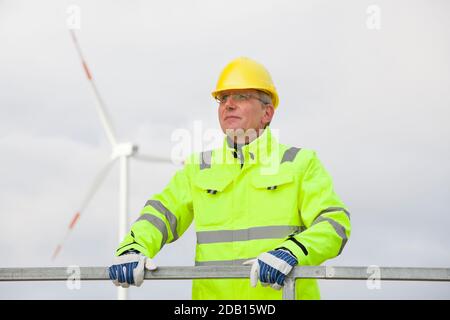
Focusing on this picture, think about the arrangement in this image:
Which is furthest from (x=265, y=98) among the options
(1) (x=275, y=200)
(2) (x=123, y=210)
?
(2) (x=123, y=210)

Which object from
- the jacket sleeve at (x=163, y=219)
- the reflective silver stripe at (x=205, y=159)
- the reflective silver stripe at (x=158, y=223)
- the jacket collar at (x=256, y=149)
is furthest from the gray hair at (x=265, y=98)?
the reflective silver stripe at (x=158, y=223)

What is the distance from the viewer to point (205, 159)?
695cm

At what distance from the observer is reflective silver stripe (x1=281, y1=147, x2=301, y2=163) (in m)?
6.55

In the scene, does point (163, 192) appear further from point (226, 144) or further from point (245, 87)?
point (245, 87)

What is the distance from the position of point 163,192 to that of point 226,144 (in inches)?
28.3

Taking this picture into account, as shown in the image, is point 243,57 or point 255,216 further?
point 243,57

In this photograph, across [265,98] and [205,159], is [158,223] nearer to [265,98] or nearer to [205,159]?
[205,159]

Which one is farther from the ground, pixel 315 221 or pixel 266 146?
pixel 266 146

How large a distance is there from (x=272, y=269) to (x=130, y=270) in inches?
45.1

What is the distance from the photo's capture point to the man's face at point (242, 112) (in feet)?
22.0

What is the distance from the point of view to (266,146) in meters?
6.59
